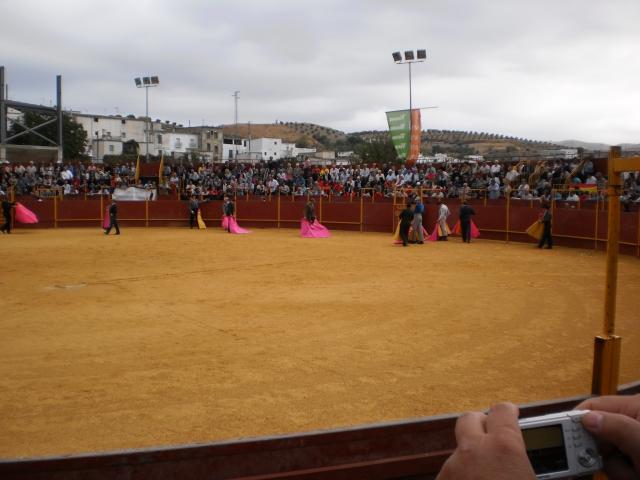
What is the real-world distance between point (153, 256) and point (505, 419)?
58.9 ft

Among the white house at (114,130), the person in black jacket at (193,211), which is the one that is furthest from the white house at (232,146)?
the person in black jacket at (193,211)

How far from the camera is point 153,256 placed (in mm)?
18391

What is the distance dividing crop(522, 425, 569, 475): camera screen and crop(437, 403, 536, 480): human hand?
12 centimetres

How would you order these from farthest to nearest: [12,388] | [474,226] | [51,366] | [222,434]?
[474,226] → [51,366] → [12,388] → [222,434]

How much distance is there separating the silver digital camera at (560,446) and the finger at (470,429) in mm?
106

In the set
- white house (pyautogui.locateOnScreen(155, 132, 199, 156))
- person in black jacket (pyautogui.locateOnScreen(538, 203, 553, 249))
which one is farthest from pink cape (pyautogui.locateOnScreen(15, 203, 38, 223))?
white house (pyautogui.locateOnScreen(155, 132, 199, 156))

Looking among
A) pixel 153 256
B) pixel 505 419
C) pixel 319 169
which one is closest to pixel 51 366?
pixel 505 419

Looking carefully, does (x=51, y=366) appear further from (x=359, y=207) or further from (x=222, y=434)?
(x=359, y=207)

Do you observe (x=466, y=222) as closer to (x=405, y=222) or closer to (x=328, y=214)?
(x=405, y=222)

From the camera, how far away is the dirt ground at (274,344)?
5547 mm

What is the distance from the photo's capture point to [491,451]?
4.14ft

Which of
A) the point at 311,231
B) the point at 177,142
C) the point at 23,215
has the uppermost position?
the point at 177,142

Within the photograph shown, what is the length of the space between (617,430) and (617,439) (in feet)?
0.07

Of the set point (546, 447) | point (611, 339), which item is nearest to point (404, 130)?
point (611, 339)
